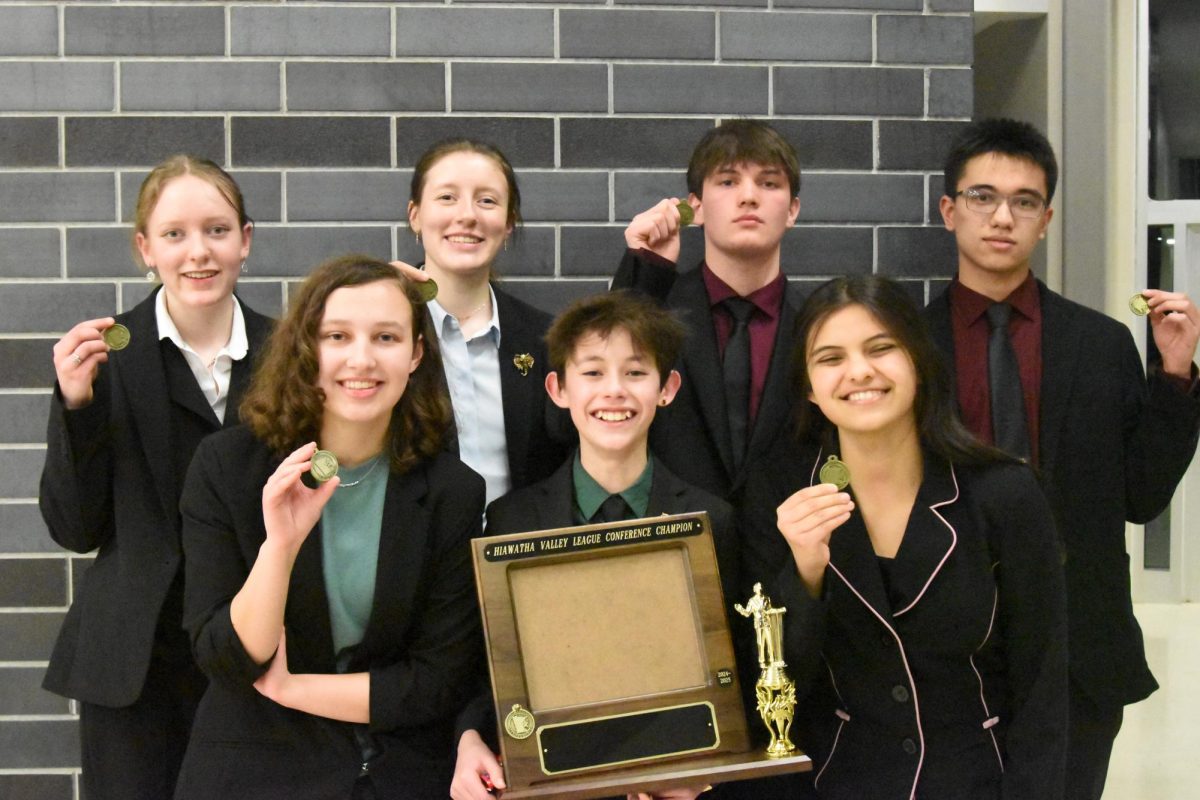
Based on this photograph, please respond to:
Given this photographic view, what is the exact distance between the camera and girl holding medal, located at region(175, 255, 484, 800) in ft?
7.50

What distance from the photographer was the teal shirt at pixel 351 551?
2.39 metres

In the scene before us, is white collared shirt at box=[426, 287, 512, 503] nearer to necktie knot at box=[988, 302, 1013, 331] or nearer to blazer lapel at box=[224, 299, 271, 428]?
blazer lapel at box=[224, 299, 271, 428]

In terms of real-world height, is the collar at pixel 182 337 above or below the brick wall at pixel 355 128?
below

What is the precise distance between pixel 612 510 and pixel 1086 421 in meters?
1.16

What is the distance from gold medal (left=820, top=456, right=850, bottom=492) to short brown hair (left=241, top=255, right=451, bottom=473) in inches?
30.2

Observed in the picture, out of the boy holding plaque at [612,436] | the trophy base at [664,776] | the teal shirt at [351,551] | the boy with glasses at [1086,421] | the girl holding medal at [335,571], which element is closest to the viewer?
the trophy base at [664,776]

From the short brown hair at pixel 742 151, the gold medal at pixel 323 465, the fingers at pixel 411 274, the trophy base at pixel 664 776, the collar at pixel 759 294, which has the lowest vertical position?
the trophy base at pixel 664 776

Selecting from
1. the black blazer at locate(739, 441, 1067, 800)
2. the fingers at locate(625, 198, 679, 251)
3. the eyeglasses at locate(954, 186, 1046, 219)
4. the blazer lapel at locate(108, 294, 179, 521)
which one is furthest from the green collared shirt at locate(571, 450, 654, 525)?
the eyeglasses at locate(954, 186, 1046, 219)

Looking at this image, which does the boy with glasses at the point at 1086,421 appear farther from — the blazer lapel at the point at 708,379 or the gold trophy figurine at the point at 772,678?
the gold trophy figurine at the point at 772,678

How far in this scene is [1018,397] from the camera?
2857 millimetres

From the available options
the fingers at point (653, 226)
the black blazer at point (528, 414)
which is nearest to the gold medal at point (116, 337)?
the black blazer at point (528, 414)

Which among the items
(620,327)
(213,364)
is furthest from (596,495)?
(213,364)

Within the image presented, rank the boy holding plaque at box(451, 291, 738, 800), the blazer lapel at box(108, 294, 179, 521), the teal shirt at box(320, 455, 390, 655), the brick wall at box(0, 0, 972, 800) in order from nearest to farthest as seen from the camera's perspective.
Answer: the teal shirt at box(320, 455, 390, 655), the boy holding plaque at box(451, 291, 738, 800), the blazer lapel at box(108, 294, 179, 521), the brick wall at box(0, 0, 972, 800)

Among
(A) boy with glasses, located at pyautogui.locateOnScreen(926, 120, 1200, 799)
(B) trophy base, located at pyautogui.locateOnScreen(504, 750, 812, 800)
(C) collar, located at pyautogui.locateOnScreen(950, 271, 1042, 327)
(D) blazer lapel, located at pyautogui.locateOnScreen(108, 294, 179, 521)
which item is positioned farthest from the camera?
(C) collar, located at pyautogui.locateOnScreen(950, 271, 1042, 327)
